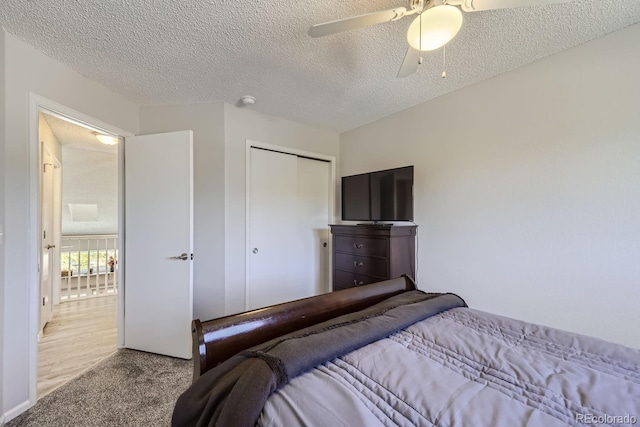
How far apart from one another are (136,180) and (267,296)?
1.74 m

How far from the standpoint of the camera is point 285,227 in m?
3.11

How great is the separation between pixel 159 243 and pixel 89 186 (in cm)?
349

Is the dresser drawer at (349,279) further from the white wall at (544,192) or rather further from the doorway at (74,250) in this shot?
the doorway at (74,250)

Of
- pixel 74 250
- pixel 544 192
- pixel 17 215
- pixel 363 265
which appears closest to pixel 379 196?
pixel 363 265

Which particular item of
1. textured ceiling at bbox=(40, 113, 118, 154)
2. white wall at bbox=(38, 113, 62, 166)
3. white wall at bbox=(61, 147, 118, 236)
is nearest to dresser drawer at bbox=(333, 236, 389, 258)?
textured ceiling at bbox=(40, 113, 118, 154)

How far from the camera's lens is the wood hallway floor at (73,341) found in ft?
6.75

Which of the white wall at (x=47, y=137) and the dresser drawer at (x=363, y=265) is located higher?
the white wall at (x=47, y=137)

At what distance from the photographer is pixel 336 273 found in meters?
2.86

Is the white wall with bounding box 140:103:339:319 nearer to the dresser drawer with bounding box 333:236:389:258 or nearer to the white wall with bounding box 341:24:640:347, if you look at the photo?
the dresser drawer with bounding box 333:236:389:258

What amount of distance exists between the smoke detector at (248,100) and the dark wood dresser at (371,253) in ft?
4.92

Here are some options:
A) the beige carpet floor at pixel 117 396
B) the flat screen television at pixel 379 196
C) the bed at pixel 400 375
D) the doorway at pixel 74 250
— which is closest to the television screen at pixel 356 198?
the flat screen television at pixel 379 196

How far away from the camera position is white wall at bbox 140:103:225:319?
2570mm

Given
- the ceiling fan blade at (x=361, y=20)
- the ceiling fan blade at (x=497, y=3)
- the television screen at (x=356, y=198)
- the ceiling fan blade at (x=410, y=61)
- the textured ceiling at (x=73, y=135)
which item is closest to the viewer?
the ceiling fan blade at (x=497, y=3)

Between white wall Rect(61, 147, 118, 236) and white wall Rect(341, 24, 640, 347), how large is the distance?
5231 millimetres
